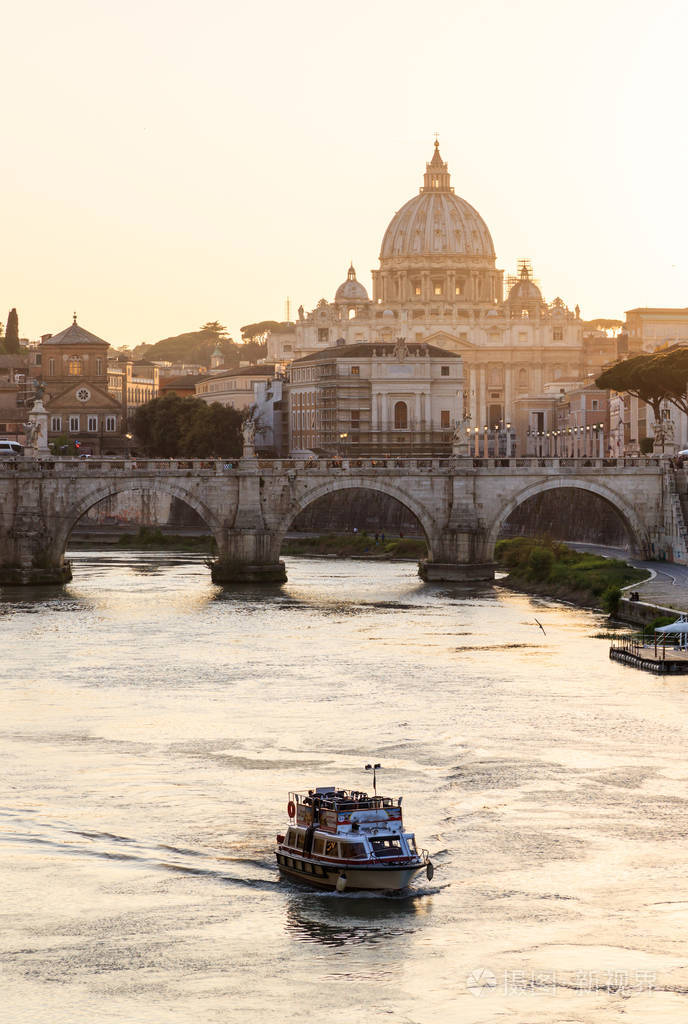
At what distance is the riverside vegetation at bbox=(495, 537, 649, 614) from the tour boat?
2987 centimetres

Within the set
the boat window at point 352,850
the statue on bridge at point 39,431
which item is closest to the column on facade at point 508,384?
the statue on bridge at point 39,431

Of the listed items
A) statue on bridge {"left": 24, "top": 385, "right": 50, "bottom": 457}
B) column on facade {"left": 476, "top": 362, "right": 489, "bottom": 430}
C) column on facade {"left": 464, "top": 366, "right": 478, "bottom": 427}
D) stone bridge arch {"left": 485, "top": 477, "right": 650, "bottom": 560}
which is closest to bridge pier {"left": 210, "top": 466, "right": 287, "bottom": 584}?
stone bridge arch {"left": 485, "top": 477, "right": 650, "bottom": 560}

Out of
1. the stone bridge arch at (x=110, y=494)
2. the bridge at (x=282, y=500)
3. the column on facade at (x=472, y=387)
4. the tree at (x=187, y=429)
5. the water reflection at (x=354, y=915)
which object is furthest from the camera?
the column on facade at (x=472, y=387)

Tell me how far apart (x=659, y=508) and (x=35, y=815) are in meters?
46.7

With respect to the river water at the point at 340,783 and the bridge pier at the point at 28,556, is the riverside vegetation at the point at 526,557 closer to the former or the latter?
the river water at the point at 340,783

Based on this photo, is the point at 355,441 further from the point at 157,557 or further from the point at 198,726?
the point at 198,726

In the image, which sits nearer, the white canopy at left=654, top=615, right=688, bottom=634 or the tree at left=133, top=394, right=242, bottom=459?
the white canopy at left=654, top=615, right=688, bottom=634

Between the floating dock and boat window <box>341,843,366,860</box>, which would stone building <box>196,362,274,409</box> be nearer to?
the floating dock

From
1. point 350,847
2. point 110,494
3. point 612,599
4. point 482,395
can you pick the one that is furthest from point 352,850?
point 482,395

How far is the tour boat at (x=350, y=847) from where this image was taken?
95.7 feet

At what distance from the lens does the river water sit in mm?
25891

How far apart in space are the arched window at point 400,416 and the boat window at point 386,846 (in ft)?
384

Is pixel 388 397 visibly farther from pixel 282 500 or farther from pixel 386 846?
pixel 386 846

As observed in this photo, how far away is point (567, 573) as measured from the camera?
230ft
